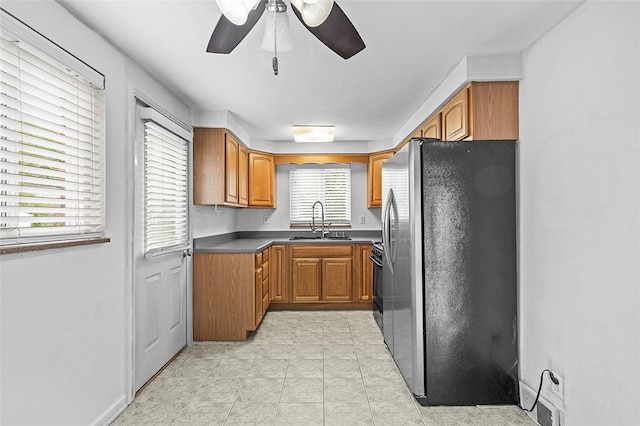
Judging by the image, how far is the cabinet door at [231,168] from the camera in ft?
13.1

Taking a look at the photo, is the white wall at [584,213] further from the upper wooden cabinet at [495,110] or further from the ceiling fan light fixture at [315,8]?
the ceiling fan light fixture at [315,8]

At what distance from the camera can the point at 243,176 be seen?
4.74m

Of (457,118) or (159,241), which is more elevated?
(457,118)

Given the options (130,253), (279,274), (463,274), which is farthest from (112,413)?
(279,274)

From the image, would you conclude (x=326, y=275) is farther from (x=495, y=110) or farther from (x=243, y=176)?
(x=495, y=110)

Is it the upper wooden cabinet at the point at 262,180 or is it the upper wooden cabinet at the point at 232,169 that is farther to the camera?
the upper wooden cabinet at the point at 262,180

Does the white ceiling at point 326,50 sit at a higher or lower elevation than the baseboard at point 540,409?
higher

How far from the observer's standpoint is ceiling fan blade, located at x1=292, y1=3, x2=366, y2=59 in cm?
155

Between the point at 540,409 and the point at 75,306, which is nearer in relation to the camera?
the point at 75,306

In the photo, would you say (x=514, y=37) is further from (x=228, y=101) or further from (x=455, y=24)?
(x=228, y=101)

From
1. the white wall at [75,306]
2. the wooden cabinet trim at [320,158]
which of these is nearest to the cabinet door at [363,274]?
the wooden cabinet trim at [320,158]

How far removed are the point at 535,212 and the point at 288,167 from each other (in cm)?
393

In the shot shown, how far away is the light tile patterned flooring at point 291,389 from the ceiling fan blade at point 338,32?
204 centimetres

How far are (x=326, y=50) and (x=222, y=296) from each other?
247 centimetres
